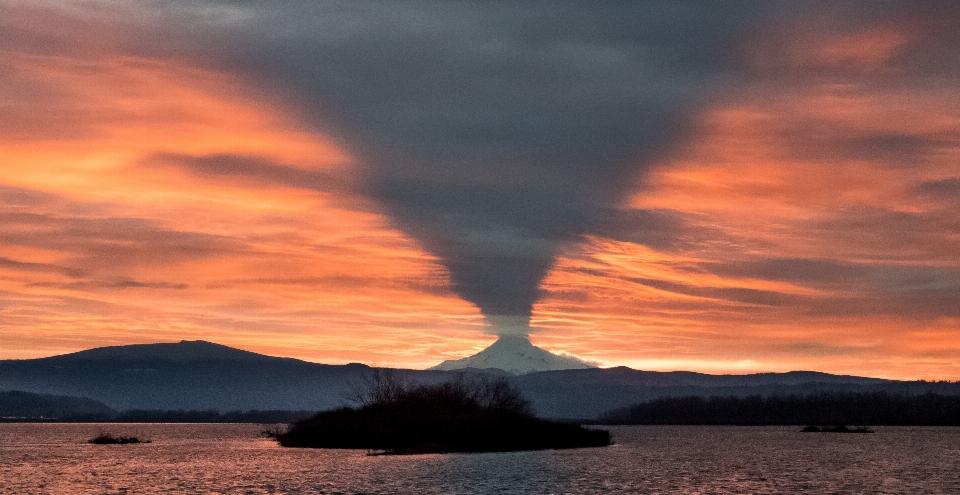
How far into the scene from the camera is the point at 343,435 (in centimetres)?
15125

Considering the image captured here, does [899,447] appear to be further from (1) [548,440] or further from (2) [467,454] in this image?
(2) [467,454]

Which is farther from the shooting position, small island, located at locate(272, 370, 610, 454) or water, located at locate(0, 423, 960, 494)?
small island, located at locate(272, 370, 610, 454)

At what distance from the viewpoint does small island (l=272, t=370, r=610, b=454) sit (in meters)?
142

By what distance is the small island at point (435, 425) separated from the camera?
141875mm

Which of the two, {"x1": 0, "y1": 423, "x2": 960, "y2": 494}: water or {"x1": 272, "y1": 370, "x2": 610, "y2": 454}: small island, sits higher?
{"x1": 272, "y1": 370, "x2": 610, "y2": 454}: small island

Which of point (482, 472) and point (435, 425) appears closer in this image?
point (482, 472)

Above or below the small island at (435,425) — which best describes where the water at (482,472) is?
below

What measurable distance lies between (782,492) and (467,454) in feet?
186

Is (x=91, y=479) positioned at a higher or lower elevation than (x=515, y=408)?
lower

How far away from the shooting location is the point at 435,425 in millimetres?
145000

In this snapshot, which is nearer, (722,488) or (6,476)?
(722,488)

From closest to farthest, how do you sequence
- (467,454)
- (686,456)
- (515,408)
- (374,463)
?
(374,463), (467,454), (686,456), (515,408)

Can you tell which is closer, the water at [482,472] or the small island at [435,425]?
the water at [482,472]

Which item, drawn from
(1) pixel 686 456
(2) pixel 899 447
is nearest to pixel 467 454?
(1) pixel 686 456
